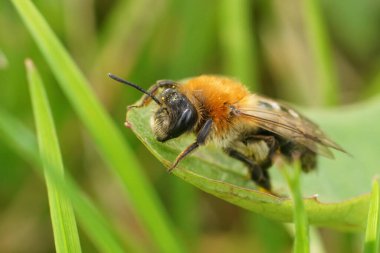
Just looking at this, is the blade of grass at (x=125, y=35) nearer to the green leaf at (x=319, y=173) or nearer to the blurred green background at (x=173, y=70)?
the blurred green background at (x=173, y=70)

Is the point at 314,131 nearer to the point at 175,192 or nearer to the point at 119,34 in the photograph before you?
the point at 175,192

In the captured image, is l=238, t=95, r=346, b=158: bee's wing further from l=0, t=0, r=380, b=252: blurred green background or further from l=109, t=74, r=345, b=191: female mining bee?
l=0, t=0, r=380, b=252: blurred green background

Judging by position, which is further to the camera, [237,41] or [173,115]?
[237,41]

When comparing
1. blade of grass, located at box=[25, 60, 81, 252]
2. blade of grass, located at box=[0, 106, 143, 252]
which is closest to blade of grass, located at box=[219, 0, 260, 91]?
blade of grass, located at box=[0, 106, 143, 252]

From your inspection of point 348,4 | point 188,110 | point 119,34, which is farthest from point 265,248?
point 348,4

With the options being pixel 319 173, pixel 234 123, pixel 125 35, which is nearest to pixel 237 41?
pixel 125 35

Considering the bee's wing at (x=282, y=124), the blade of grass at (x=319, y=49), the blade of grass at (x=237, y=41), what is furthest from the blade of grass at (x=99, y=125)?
the blade of grass at (x=319, y=49)

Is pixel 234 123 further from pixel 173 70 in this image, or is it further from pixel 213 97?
pixel 173 70

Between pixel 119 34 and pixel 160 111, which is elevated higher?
pixel 119 34
